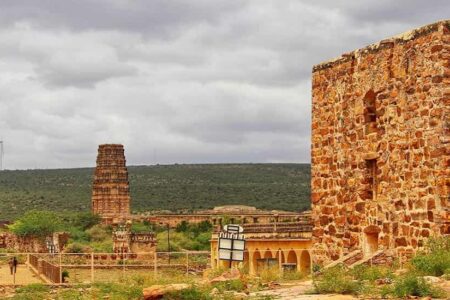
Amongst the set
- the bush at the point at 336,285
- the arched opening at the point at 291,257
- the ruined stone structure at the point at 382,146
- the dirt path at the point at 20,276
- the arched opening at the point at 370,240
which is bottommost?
the dirt path at the point at 20,276

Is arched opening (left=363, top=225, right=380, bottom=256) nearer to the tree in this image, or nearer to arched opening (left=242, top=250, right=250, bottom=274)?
arched opening (left=242, top=250, right=250, bottom=274)

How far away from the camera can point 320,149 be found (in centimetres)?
1950

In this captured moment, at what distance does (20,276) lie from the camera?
40312 mm

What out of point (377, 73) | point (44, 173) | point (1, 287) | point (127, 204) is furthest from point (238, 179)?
point (377, 73)

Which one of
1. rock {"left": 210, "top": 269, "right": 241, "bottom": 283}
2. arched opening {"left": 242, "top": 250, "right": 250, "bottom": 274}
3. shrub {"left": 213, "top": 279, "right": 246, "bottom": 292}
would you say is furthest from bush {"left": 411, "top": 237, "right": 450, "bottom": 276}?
arched opening {"left": 242, "top": 250, "right": 250, "bottom": 274}

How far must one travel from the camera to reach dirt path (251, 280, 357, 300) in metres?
13.0

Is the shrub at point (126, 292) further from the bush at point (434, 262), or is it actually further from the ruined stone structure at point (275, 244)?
the ruined stone structure at point (275, 244)

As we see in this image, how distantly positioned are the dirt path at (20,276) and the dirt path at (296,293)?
21567 mm

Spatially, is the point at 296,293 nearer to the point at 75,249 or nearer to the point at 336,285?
the point at 336,285

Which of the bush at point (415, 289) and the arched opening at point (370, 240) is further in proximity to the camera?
the arched opening at point (370, 240)

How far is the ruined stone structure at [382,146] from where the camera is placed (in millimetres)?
16250

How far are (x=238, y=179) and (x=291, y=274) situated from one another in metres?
124

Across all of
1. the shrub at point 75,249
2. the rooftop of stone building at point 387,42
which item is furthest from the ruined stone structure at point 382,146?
the shrub at point 75,249

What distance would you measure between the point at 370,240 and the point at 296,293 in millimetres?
4451
